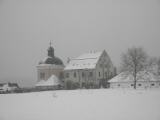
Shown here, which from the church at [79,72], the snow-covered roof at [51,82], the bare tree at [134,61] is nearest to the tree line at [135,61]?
the bare tree at [134,61]

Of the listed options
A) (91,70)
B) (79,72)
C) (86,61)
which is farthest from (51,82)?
(91,70)

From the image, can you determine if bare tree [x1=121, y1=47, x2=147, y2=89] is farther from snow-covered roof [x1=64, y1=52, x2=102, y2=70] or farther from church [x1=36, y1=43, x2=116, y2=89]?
snow-covered roof [x1=64, y1=52, x2=102, y2=70]

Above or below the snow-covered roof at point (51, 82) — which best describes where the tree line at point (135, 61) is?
above

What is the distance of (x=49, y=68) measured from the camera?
58.1 metres

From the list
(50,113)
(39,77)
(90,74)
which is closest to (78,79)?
(90,74)

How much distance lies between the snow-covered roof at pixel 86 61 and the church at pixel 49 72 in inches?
167

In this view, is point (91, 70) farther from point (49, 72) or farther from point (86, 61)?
point (49, 72)

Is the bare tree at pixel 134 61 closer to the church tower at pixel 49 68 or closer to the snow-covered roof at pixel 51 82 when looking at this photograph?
the snow-covered roof at pixel 51 82

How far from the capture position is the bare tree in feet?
115

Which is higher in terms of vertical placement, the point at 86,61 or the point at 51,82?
the point at 86,61

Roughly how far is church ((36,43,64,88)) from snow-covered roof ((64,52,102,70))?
4.24 m

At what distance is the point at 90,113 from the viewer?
1105 cm

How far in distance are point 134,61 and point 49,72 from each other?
90.3 ft

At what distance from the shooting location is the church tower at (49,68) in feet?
190
